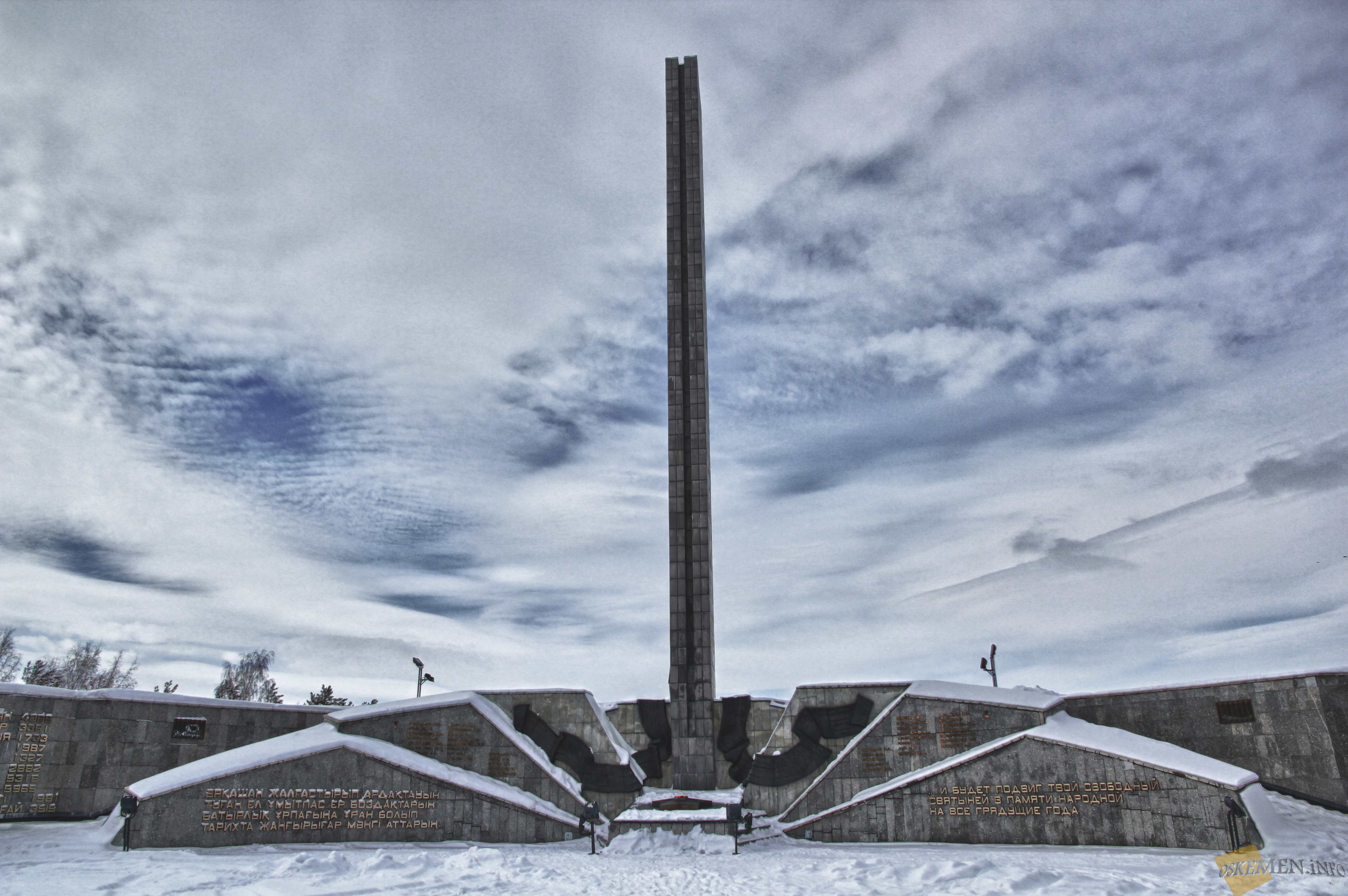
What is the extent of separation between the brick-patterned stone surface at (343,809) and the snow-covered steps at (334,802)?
0.02 metres

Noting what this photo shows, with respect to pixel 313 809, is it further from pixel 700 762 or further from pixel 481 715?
pixel 700 762

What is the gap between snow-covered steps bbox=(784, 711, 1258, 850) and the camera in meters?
16.8

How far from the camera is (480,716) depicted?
907 inches

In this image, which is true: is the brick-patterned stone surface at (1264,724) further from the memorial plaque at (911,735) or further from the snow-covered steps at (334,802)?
the snow-covered steps at (334,802)

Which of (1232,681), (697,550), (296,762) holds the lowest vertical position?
(296,762)

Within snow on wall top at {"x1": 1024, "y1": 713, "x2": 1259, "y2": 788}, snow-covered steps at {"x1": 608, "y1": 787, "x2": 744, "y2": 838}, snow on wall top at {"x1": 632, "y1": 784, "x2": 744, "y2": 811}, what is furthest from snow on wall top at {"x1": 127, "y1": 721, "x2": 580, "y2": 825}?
snow on wall top at {"x1": 1024, "y1": 713, "x2": 1259, "y2": 788}

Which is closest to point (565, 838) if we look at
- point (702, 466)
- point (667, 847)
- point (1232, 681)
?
point (667, 847)

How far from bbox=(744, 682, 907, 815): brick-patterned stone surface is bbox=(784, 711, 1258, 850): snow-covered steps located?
1750 mm

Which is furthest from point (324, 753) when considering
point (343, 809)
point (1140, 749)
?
point (1140, 749)

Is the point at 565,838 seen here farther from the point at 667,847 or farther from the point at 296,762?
Answer: the point at 296,762

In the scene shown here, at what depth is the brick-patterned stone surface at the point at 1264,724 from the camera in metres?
18.2

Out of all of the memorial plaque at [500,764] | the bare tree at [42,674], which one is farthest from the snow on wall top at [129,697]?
the bare tree at [42,674]

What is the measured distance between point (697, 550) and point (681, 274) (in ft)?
33.8

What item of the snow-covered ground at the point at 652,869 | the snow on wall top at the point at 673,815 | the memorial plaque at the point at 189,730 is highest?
the memorial plaque at the point at 189,730
